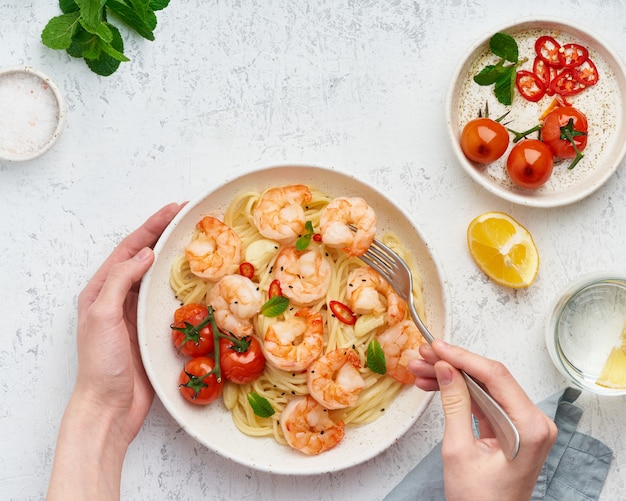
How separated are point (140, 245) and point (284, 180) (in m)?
0.58

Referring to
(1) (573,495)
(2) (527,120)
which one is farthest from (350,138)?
(1) (573,495)

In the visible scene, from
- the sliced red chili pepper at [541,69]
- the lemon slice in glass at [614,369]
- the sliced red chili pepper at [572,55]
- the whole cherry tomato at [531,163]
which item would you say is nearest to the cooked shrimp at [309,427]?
the lemon slice in glass at [614,369]

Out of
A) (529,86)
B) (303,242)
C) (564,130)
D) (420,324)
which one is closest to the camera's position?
(420,324)

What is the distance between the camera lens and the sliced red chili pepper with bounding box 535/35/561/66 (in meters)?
3.06

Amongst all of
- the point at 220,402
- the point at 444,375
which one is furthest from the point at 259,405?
the point at 444,375

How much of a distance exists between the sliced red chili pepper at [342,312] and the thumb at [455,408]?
1.73 feet

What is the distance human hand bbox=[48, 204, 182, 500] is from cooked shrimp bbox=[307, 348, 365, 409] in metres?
0.64

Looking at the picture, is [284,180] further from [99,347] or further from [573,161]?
[573,161]

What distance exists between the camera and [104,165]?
2.99 metres

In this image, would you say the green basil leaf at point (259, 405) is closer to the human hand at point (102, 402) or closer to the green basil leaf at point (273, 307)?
the green basil leaf at point (273, 307)

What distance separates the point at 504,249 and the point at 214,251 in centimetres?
111

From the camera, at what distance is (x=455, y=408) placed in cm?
227

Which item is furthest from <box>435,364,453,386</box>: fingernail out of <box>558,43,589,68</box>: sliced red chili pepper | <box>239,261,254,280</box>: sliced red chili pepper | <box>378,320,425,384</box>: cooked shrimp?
<box>558,43,589,68</box>: sliced red chili pepper

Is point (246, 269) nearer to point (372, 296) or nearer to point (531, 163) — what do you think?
point (372, 296)
